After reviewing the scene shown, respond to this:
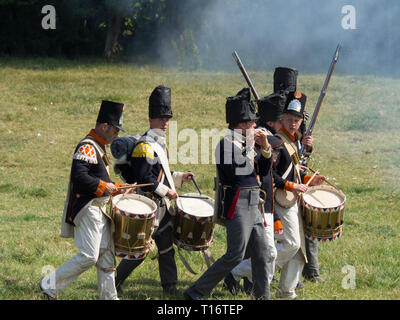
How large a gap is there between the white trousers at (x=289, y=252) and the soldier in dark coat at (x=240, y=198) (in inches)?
15.9

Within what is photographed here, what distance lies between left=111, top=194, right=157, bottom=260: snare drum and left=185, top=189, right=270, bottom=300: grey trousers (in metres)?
0.62

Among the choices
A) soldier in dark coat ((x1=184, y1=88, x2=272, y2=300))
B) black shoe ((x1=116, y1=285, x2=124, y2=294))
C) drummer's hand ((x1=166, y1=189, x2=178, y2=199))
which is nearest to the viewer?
soldier in dark coat ((x1=184, y1=88, x2=272, y2=300))

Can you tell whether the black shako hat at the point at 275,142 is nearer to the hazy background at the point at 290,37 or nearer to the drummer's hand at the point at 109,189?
the drummer's hand at the point at 109,189

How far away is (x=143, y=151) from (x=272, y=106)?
1.39m

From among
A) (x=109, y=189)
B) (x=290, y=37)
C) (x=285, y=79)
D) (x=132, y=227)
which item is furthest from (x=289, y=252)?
(x=290, y=37)

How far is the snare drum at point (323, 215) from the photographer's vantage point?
633cm

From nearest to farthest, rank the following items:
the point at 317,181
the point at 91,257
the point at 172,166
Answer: the point at 91,257 → the point at 317,181 → the point at 172,166

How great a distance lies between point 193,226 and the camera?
20.6ft

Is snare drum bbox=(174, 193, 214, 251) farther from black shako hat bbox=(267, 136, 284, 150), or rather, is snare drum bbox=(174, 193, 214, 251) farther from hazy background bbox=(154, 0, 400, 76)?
hazy background bbox=(154, 0, 400, 76)

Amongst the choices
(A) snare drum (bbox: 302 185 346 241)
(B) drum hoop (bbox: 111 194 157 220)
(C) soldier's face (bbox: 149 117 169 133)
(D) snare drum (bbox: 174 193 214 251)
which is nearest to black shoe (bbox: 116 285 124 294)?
(D) snare drum (bbox: 174 193 214 251)

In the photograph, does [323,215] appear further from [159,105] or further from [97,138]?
[97,138]

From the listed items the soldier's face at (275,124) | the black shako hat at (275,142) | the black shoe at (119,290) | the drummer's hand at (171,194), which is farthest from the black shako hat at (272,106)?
the black shoe at (119,290)

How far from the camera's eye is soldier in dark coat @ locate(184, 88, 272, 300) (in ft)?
18.9

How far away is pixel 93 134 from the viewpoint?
5.92 m
